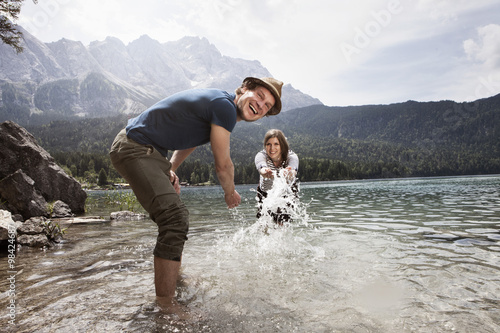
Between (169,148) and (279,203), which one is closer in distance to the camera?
(169,148)

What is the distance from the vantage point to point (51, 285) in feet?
14.5

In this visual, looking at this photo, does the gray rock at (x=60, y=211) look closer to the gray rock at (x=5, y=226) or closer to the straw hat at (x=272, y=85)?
the gray rock at (x=5, y=226)

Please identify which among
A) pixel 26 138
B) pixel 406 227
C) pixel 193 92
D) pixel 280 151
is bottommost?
pixel 406 227

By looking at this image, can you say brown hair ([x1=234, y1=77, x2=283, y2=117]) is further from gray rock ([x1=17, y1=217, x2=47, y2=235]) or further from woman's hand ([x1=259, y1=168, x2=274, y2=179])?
gray rock ([x1=17, y1=217, x2=47, y2=235])

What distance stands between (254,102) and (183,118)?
3.50 ft

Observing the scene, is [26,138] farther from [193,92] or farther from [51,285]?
[193,92]

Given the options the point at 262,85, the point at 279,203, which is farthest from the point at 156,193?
the point at 279,203

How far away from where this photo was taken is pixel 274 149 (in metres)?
8.05

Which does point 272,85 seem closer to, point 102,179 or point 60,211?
point 60,211

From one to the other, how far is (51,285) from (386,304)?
486 cm

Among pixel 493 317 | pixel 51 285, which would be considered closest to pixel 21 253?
pixel 51 285

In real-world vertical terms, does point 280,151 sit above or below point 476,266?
above

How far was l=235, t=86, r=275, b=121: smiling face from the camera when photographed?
4203 millimetres

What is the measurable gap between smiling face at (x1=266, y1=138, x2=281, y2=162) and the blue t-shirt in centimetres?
412
